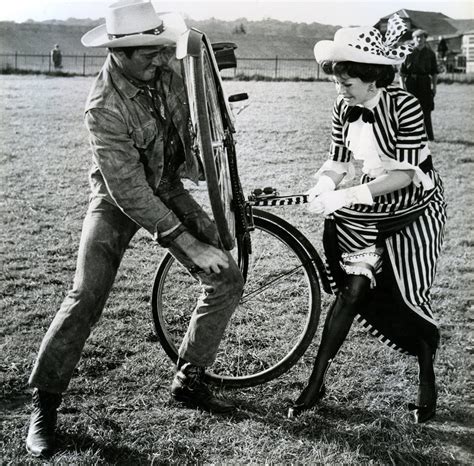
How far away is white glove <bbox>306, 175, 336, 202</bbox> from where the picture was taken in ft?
10.9

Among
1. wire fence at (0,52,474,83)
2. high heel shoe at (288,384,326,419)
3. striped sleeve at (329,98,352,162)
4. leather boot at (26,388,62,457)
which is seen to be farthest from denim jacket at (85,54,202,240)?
wire fence at (0,52,474,83)

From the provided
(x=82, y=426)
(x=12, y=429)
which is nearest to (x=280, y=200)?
(x=82, y=426)

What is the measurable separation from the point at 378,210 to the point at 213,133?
864 millimetres

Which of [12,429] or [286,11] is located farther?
[286,11]

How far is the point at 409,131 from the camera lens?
10.0 ft

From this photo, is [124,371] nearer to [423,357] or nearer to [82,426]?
[82,426]

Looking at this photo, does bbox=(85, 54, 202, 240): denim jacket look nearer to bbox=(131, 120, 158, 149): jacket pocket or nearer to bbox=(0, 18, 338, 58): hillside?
bbox=(131, 120, 158, 149): jacket pocket

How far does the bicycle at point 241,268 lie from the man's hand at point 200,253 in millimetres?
93

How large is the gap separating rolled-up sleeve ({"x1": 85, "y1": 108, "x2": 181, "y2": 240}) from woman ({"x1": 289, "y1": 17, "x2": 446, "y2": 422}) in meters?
0.75

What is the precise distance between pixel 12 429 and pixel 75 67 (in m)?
30.3

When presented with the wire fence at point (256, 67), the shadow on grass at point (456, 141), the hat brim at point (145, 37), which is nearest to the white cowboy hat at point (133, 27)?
the hat brim at point (145, 37)

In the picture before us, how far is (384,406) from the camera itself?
11.0 feet

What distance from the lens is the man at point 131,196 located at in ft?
9.47

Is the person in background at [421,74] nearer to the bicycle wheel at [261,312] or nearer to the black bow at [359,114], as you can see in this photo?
the bicycle wheel at [261,312]
